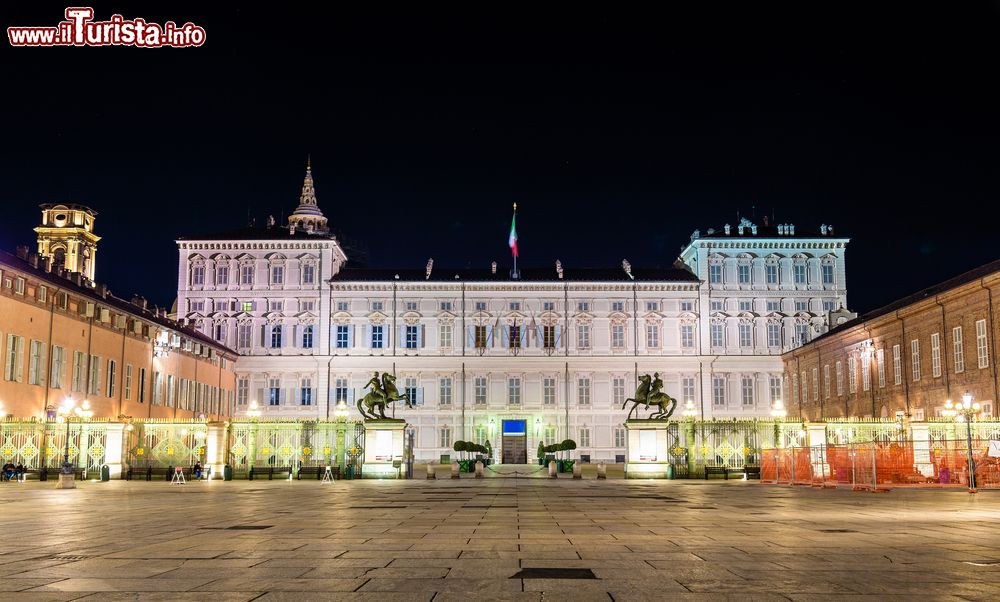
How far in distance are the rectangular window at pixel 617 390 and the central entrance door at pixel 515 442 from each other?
272 inches

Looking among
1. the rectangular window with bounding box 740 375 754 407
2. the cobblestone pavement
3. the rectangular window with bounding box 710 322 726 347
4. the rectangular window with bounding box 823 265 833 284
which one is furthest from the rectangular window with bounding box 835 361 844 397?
the cobblestone pavement

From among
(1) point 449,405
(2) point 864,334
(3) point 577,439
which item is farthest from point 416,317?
(2) point 864,334

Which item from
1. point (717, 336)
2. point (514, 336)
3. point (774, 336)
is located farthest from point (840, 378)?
point (514, 336)

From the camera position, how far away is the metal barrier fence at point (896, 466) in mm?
30812

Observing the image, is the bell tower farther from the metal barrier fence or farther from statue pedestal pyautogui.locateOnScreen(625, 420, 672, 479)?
the metal barrier fence

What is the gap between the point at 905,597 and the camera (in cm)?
803

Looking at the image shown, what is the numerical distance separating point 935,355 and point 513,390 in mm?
33907

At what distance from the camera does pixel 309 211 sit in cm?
8794

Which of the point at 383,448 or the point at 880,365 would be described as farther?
the point at 880,365

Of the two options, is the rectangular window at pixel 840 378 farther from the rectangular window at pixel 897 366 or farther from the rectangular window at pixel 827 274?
the rectangular window at pixel 827 274

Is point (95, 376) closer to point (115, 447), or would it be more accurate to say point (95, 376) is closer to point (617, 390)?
point (115, 447)

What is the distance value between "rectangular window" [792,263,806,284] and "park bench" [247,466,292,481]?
4757 cm

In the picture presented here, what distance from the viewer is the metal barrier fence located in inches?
1213

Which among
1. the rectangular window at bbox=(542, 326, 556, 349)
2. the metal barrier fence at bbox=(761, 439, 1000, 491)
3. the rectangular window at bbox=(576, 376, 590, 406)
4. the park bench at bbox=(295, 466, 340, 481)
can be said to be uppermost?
the rectangular window at bbox=(542, 326, 556, 349)
